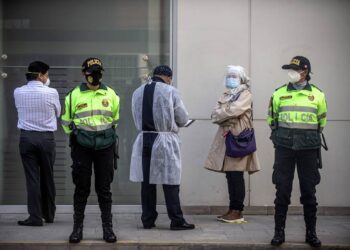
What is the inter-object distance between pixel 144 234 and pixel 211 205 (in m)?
1.84

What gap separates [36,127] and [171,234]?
2127 millimetres

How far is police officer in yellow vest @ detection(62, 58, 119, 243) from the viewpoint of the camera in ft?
28.0

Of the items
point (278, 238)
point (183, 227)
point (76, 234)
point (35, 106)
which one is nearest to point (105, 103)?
point (35, 106)

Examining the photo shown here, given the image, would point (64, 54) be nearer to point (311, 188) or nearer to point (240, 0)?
point (240, 0)

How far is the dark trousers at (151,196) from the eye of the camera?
9469 mm

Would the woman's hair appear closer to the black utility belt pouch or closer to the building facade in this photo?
the building facade

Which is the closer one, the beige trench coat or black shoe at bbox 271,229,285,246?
black shoe at bbox 271,229,285,246

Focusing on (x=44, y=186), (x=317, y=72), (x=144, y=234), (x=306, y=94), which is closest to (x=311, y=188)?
(x=306, y=94)

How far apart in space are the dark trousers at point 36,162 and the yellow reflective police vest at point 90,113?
1.07 m

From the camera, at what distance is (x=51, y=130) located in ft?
31.9

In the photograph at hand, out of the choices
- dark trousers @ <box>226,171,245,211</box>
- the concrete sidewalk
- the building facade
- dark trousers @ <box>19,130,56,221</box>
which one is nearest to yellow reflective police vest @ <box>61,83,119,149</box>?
dark trousers @ <box>19,130,56,221</box>

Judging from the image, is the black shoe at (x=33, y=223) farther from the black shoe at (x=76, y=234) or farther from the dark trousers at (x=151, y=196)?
the dark trousers at (x=151, y=196)

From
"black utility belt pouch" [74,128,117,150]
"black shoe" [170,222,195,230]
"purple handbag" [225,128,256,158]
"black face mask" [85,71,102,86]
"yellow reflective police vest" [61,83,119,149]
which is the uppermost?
"black face mask" [85,71,102,86]

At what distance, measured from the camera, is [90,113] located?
8.54 meters
